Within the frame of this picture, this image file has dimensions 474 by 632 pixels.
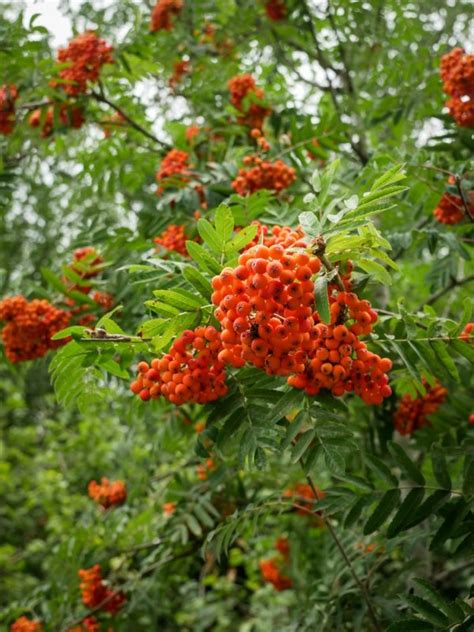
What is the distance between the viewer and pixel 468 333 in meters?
2.16

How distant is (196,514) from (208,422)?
169 centimetres

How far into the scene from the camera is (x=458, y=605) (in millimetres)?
1914

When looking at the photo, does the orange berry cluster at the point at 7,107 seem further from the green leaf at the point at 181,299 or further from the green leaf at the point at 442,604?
the green leaf at the point at 442,604

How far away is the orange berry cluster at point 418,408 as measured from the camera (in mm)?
3402

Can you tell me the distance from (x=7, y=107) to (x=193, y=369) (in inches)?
120

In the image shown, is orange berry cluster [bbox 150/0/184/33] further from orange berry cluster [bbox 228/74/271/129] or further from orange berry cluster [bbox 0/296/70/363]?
orange berry cluster [bbox 0/296/70/363]

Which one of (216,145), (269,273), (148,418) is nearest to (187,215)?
(216,145)

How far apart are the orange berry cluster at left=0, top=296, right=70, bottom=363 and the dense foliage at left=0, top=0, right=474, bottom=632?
0.01 meters

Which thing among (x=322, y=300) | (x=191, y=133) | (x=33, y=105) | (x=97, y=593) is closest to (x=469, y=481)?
(x=322, y=300)

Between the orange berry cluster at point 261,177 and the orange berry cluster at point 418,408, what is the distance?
1439mm

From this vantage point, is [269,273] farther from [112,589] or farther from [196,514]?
[112,589]

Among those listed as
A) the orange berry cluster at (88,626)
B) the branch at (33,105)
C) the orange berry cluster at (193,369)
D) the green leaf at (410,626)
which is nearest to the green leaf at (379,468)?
the green leaf at (410,626)

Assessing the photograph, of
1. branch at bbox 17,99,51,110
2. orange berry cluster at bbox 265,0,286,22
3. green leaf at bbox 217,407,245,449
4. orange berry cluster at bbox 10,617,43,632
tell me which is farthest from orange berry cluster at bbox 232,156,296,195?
orange berry cluster at bbox 10,617,43,632

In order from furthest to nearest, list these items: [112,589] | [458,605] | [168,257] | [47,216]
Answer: [47,216]
[112,589]
[168,257]
[458,605]
